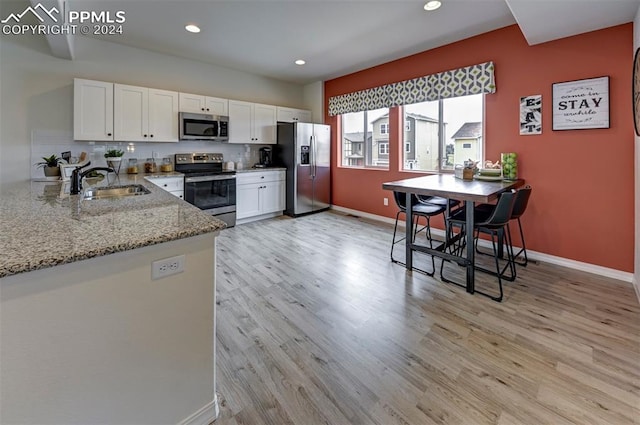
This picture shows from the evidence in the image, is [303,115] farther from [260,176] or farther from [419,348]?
[419,348]

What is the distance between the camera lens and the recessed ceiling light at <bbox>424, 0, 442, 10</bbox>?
9.87 ft

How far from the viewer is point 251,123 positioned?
540 centimetres

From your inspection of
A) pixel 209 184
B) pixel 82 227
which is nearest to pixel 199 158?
pixel 209 184

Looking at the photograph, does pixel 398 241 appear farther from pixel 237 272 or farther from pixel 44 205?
pixel 44 205

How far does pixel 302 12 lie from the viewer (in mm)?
3236

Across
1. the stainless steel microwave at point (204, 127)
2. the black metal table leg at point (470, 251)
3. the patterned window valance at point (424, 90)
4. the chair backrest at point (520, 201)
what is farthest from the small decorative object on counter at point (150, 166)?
the chair backrest at point (520, 201)

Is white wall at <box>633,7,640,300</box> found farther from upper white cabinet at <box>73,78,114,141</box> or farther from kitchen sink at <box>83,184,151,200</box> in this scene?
upper white cabinet at <box>73,78,114,141</box>

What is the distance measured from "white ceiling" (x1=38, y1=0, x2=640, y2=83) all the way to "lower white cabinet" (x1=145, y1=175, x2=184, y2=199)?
1794mm

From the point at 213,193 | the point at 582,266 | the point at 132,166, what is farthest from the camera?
the point at 213,193

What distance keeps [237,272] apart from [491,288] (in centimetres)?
242

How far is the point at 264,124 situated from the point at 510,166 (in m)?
3.96

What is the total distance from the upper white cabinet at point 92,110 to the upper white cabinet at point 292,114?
273cm

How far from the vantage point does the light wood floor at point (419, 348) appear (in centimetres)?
149

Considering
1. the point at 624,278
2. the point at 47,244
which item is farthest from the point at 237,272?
the point at 624,278
